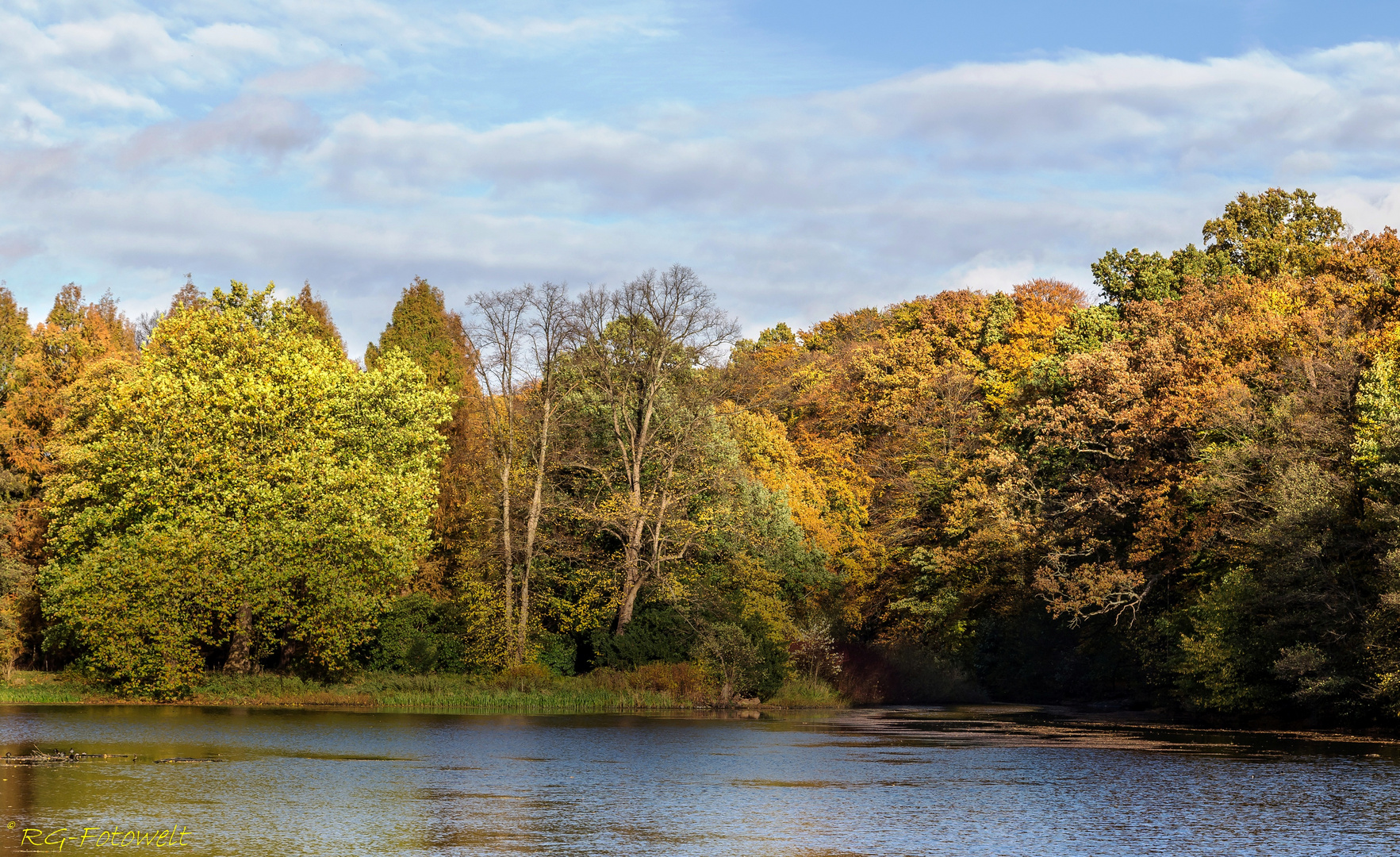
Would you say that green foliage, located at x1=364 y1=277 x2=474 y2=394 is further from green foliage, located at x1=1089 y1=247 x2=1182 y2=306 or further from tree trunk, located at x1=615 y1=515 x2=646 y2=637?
green foliage, located at x1=1089 y1=247 x2=1182 y2=306

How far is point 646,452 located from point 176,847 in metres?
40.2

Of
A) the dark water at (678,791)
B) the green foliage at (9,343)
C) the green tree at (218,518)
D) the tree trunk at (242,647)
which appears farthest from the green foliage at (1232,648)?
the green foliage at (9,343)

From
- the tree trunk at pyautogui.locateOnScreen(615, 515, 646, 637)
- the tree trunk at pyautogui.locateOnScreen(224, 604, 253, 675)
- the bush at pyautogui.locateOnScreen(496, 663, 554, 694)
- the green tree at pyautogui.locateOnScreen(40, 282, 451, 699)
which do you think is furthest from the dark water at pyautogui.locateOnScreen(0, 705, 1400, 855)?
the tree trunk at pyautogui.locateOnScreen(615, 515, 646, 637)

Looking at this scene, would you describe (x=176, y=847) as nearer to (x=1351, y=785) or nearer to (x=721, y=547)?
(x=1351, y=785)

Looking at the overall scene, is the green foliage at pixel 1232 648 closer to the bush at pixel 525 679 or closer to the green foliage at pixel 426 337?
the bush at pixel 525 679

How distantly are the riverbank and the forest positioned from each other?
83 centimetres

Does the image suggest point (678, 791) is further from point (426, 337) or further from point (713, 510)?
point (426, 337)

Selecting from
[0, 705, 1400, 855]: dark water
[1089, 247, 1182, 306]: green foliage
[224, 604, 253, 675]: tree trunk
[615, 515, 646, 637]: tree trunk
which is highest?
[1089, 247, 1182, 306]: green foliage

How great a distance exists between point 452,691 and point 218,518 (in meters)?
10.5

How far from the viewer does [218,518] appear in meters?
44.5

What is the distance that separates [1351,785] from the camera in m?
23.7

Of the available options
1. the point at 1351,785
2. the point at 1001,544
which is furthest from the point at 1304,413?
the point at 1351,785

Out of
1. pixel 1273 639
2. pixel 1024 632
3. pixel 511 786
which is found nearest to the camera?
pixel 511 786

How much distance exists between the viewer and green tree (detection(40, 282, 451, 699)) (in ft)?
141
